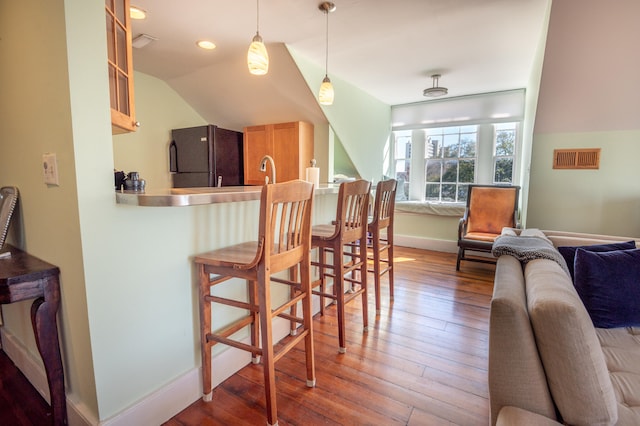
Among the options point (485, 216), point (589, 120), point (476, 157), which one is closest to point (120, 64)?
point (589, 120)

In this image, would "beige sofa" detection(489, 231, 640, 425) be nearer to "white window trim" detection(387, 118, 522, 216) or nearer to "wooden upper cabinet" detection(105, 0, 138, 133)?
"wooden upper cabinet" detection(105, 0, 138, 133)

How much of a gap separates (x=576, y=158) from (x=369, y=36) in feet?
6.81

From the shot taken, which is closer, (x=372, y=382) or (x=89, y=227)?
(x=89, y=227)

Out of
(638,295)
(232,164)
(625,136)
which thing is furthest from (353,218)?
(232,164)

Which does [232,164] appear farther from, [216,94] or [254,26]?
[254,26]

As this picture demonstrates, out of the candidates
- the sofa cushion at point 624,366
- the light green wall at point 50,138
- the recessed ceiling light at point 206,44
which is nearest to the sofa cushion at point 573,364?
the sofa cushion at point 624,366

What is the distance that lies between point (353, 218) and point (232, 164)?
277cm

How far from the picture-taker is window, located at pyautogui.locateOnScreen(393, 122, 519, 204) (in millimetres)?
4352

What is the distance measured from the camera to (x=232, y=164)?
438cm

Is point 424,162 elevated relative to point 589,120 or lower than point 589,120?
lower

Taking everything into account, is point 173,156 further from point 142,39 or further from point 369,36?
point 369,36

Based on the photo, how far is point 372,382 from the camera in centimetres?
167

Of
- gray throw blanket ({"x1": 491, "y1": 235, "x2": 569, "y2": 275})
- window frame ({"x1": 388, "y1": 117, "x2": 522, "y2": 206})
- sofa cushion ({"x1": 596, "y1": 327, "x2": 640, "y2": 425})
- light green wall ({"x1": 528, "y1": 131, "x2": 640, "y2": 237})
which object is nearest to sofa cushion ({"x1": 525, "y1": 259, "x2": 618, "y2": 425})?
sofa cushion ({"x1": 596, "y1": 327, "x2": 640, "y2": 425})

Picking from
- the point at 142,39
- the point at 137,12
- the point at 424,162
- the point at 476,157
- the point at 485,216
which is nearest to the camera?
the point at 137,12
